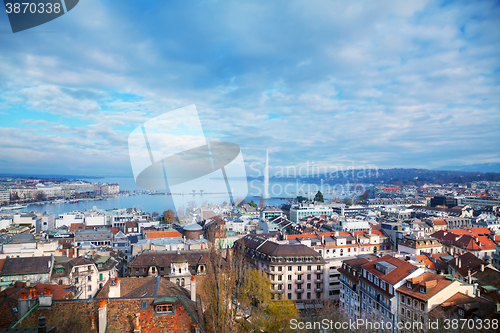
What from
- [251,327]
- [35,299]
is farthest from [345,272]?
[35,299]

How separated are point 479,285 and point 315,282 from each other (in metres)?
Answer: 10.7

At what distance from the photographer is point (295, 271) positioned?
22.9 meters

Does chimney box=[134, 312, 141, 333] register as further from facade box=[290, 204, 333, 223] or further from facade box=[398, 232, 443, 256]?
facade box=[290, 204, 333, 223]

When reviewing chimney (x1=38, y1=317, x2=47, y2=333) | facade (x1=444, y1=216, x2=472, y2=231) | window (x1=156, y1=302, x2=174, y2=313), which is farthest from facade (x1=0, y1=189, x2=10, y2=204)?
facade (x1=444, y1=216, x2=472, y2=231)

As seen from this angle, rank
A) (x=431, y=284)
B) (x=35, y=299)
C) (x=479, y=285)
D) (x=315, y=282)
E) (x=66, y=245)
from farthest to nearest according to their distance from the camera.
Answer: (x=66, y=245) → (x=315, y=282) → (x=479, y=285) → (x=431, y=284) → (x=35, y=299)

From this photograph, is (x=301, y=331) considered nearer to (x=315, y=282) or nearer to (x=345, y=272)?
(x=345, y=272)

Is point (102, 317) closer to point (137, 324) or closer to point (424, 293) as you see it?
point (137, 324)

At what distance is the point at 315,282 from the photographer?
23.2 metres

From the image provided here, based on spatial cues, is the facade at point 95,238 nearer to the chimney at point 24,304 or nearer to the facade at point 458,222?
the chimney at point 24,304

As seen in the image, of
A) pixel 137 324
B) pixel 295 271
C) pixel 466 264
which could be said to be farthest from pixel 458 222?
pixel 137 324

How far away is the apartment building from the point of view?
22672mm

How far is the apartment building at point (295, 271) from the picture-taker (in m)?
22.7

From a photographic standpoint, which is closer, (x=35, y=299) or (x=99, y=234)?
(x=35, y=299)

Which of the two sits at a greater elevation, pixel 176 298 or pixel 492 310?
pixel 176 298
